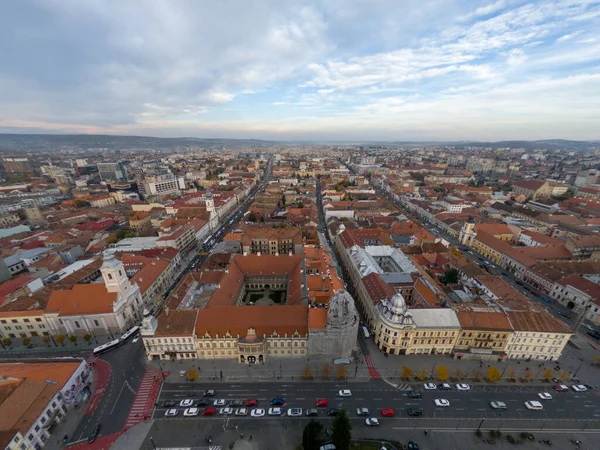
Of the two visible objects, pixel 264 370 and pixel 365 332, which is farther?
pixel 365 332

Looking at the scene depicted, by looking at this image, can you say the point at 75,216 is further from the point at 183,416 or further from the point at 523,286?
the point at 523,286

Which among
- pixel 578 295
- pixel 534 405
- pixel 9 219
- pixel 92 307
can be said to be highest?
pixel 92 307

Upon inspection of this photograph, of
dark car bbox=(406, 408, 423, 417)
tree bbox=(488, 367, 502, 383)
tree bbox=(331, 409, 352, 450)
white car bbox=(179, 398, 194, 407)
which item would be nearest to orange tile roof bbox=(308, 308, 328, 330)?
tree bbox=(331, 409, 352, 450)

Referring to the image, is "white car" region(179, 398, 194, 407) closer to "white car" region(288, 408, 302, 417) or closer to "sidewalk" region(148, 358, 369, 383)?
"sidewalk" region(148, 358, 369, 383)

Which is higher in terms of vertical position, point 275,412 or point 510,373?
point 275,412

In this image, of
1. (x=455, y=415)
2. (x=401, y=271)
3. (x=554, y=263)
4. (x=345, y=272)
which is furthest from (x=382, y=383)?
(x=554, y=263)

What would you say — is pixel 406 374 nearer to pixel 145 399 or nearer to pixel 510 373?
pixel 510 373

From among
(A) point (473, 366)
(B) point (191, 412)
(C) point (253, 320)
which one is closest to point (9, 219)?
(B) point (191, 412)
